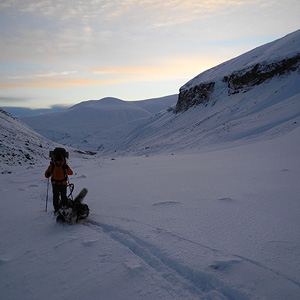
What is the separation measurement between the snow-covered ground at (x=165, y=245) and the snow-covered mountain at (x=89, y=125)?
230ft

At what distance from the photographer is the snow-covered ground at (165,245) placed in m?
2.82

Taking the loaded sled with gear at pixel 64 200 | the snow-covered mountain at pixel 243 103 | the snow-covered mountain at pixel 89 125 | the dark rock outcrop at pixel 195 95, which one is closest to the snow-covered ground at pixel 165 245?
the loaded sled with gear at pixel 64 200

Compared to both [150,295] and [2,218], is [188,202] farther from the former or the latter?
[2,218]

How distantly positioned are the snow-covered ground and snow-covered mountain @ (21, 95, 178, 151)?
70119mm

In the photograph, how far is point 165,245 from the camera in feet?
12.1

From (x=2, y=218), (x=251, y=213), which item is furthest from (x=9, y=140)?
(x=251, y=213)

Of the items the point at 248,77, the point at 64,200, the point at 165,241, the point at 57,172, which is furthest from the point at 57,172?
the point at 248,77

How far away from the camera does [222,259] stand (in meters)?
3.19

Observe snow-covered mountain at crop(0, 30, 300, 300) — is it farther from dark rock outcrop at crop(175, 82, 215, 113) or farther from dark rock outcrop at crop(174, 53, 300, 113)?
dark rock outcrop at crop(175, 82, 215, 113)

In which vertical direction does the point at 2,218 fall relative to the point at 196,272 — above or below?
above

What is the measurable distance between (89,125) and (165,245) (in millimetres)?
111152

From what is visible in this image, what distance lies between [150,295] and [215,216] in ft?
7.40

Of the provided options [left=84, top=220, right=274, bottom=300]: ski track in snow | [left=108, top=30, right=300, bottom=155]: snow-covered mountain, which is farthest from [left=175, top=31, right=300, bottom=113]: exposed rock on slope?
[left=84, top=220, right=274, bottom=300]: ski track in snow

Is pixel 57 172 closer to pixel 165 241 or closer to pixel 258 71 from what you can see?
pixel 165 241
